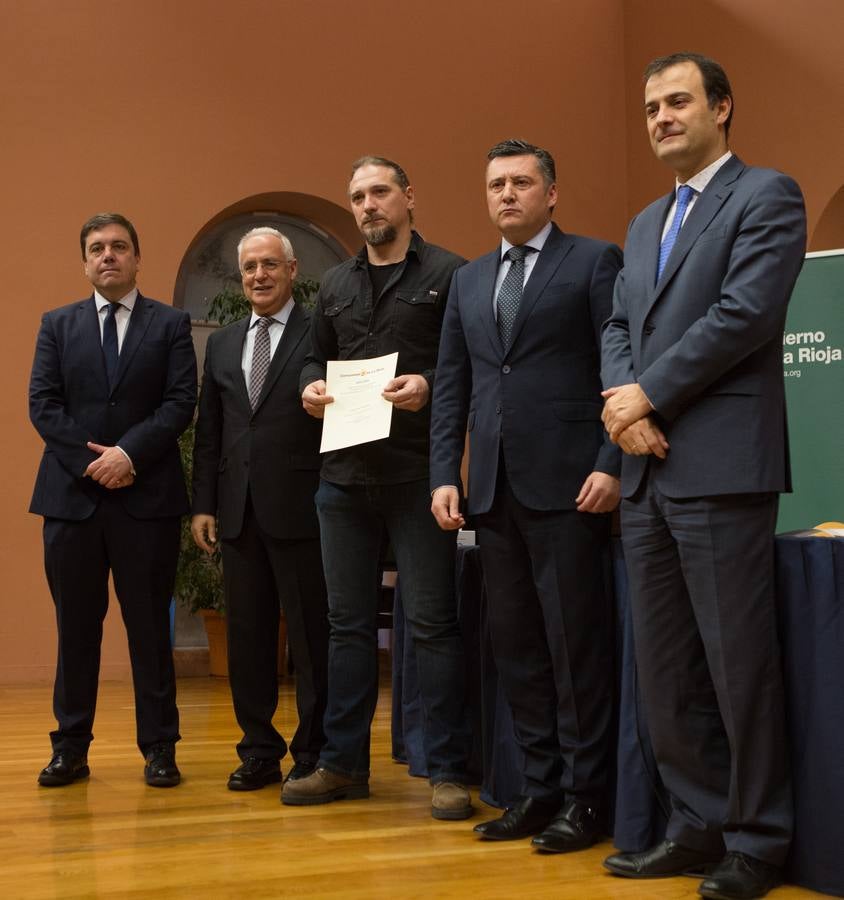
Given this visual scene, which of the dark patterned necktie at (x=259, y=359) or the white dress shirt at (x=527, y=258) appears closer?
the white dress shirt at (x=527, y=258)

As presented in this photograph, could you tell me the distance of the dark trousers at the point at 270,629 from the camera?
11.0ft

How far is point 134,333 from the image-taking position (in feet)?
11.9

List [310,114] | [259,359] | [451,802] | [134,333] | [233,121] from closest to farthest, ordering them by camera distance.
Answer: [451,802] → [259,359] → [134,333] → [233,121] → [310,114]

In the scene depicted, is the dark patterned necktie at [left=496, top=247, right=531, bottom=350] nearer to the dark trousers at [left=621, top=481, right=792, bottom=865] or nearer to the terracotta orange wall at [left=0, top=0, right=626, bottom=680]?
the dark trousers at [left=621, top=481, right=792, bottom=865]

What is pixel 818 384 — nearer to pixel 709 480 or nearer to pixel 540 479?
pixel 540 479

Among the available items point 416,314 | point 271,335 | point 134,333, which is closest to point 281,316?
point 271,335

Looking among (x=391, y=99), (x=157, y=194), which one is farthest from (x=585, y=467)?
(x=391, y=99)

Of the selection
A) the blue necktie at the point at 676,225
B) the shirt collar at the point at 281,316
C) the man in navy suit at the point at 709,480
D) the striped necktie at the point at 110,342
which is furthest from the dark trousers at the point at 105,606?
the blue necktie at the point at 676,225

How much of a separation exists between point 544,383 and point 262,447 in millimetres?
975

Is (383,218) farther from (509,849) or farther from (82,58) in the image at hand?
(82,58)

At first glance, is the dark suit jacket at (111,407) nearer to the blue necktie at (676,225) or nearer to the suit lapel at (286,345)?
the suit lapel at (286,345)

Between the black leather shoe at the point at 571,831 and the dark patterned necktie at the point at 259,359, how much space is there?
1.45 meters

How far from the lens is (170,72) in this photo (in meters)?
6.48

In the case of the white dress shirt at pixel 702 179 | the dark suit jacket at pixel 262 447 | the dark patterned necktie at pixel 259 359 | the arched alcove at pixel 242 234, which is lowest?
the dark suit jacket at pixel 262 447
